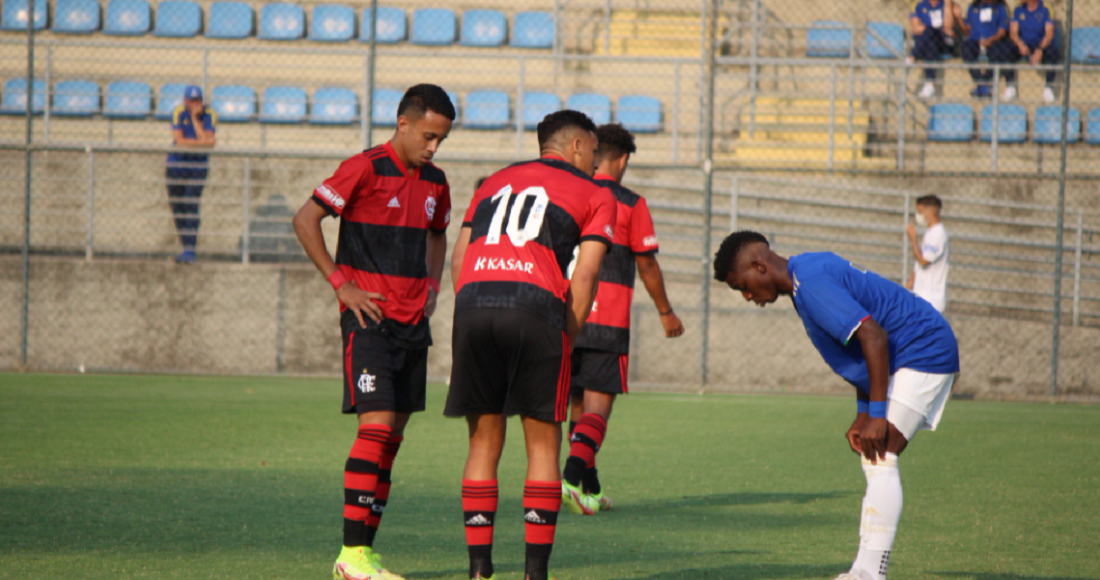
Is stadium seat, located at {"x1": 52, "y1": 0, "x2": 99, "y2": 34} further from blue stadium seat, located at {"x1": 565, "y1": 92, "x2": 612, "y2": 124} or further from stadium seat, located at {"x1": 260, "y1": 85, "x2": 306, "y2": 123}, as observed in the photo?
blue stadium seat, located at {"x1": 565, "y1": 92, "x2": 612, "y2": 124}

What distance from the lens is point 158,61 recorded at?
1844 cm

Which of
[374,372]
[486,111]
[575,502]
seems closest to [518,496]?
[575,502]

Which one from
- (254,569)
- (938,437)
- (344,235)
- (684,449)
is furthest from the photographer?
(938,437)

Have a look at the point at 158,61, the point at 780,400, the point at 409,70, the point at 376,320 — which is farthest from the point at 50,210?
the point at 376,320

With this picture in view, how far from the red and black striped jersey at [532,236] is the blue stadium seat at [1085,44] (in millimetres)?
14837

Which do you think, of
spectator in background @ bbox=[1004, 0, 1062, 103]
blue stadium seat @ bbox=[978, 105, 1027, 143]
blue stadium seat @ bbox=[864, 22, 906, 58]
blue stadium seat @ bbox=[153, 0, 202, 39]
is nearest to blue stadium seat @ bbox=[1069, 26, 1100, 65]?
spectator in background @ bbox=[1004, 0, 1062, 103]

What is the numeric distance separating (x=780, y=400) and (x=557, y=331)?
340 inches

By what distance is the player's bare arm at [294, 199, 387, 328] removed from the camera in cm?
477

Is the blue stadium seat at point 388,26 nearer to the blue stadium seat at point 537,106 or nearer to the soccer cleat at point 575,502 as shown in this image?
the blue stadium seat at point 537,106

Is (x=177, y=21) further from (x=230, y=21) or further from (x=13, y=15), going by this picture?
(x=13, y=15)

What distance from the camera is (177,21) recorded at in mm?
19016

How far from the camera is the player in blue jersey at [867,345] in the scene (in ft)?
13.7

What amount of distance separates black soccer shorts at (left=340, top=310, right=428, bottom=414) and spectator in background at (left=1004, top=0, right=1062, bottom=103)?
13.9 metres

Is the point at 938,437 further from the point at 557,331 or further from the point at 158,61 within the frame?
the point at 158,61
